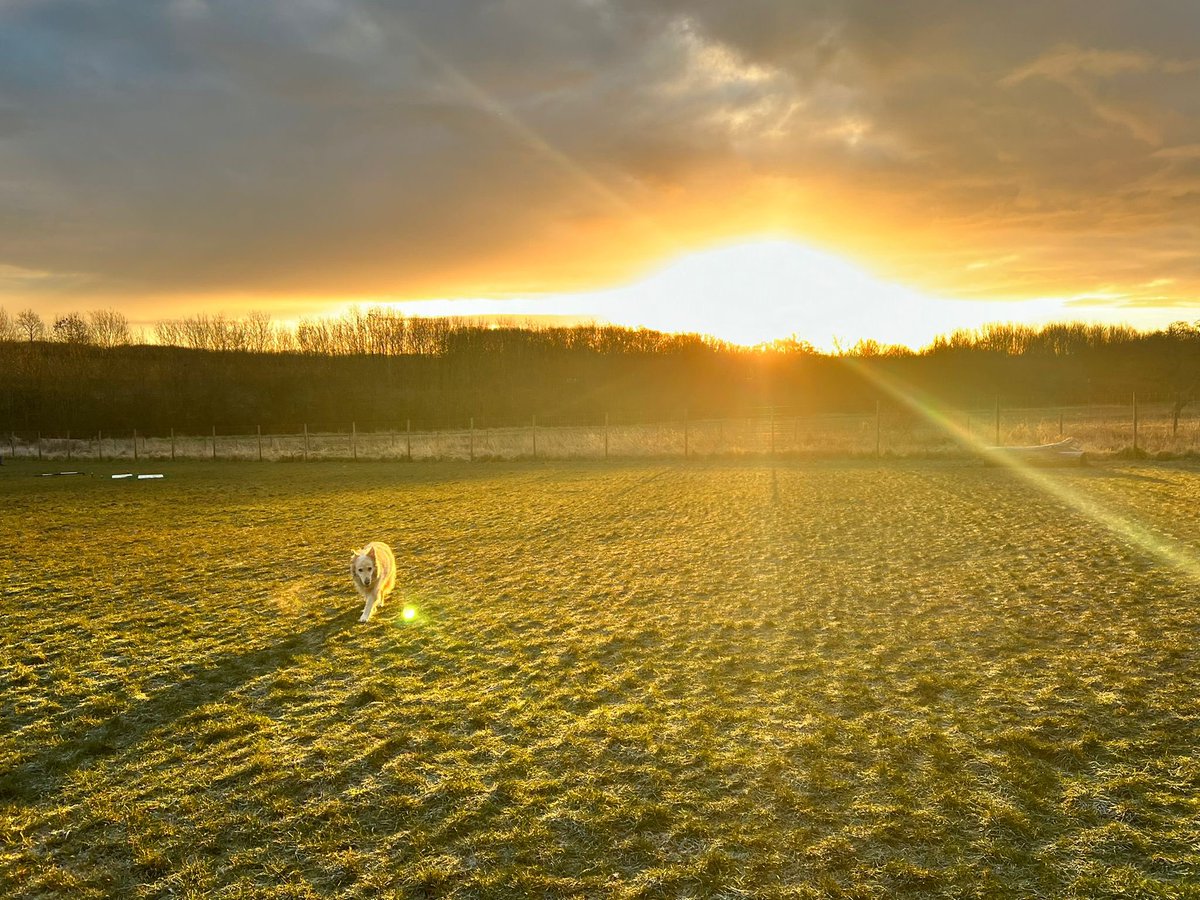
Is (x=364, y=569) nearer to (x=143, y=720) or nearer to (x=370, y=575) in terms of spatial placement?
(x=370, y=575)

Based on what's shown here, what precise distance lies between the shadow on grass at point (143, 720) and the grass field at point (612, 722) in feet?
0.10

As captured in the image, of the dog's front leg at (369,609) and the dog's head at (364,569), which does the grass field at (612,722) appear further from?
the dog's head at (364,569)

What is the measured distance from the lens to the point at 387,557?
8828 millimetres

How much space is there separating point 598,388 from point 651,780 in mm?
95791

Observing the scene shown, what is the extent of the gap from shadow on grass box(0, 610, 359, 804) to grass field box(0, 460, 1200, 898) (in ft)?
0.10

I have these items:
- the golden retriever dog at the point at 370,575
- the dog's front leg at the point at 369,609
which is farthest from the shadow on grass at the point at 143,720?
the golden retriever dog at the point at 370,575

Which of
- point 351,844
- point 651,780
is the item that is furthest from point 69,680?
point 651,780

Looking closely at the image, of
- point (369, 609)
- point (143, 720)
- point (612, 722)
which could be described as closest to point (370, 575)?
point (369, 609)

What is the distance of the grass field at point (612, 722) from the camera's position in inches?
145

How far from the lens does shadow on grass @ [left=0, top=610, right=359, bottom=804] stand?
15.3 feet

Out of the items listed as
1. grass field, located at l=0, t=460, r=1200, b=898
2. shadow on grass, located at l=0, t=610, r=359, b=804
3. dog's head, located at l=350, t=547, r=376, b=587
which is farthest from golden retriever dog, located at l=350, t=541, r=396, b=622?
shadow on grass, located at l=0, t=610, r=359, b=804

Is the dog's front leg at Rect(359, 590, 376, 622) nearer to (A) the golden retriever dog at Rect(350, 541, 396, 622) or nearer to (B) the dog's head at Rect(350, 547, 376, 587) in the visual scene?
(A) the golden retriever dog at Rect(350, 541, 396, 622)

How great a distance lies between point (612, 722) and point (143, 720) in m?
3.50

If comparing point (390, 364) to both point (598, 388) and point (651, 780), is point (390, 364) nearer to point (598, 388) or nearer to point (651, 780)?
point (598, 388)
